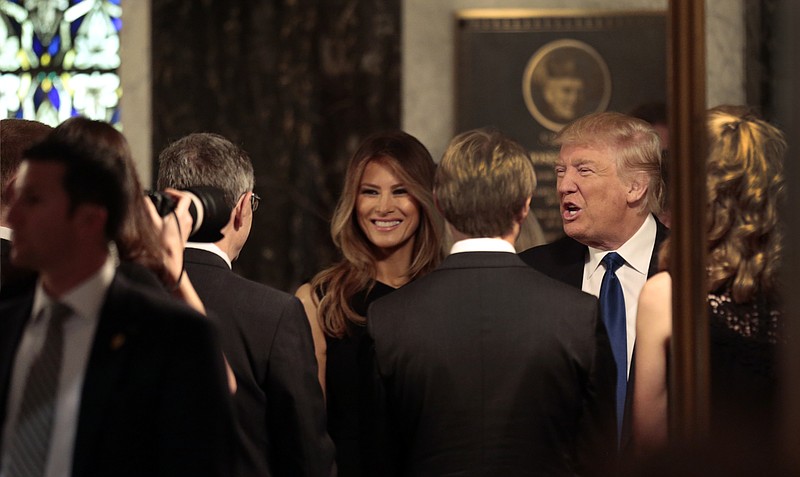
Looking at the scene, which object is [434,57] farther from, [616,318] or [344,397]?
[616,318]

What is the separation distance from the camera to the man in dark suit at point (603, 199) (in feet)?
9.66

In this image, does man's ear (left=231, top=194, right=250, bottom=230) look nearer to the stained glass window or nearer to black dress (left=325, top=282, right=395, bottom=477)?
black dress (left=325, top=282, right=395, bottom=477)

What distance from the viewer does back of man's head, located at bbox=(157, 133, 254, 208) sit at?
252 centimetres

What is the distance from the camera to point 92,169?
1.65 meters

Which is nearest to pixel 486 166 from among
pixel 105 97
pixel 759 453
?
pixel 759 453

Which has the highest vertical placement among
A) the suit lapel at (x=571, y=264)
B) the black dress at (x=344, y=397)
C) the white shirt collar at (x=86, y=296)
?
the suit lapel at (x=571, y=264)

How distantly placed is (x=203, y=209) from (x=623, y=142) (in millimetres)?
1345

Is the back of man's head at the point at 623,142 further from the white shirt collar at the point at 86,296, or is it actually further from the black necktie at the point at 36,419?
the black necktie at the point at 36,419

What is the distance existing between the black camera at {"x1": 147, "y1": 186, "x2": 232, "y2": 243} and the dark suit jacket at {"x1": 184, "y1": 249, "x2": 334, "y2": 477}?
0.48ft

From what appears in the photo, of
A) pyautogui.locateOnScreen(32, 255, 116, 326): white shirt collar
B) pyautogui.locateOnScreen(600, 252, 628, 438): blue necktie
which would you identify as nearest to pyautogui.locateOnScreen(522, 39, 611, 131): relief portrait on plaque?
pyautogui.locateOnScreen(600, 252, 628, 438): blue necktie

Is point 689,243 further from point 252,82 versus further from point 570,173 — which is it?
point 252,82

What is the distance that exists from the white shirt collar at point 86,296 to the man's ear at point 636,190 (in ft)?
5.64

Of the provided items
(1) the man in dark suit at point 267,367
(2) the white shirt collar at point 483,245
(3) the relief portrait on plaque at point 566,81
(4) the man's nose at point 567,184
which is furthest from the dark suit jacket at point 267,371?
(3) the relief portrait on plaque at point 566,81

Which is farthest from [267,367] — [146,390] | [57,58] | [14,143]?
[57,58]
